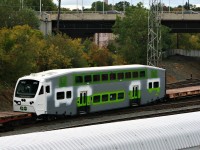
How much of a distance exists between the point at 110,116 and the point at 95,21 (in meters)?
50.2

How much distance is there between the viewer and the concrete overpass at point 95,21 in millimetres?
81625

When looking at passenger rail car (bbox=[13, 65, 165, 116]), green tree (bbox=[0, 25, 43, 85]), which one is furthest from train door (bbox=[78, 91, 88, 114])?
green tree (bbox=[0, 25, 43, 85])

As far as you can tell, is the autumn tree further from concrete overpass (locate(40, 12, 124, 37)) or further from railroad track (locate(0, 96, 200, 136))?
railroad track (locate(0, 96, 200, 136))

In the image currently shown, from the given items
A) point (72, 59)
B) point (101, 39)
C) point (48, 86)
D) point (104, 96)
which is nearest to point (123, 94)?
point (104, 96)

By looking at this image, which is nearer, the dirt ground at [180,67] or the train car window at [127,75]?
the train car window at [127,75]

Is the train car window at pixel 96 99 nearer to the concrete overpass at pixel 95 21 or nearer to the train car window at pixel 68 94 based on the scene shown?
the train car window at pixel 68 94

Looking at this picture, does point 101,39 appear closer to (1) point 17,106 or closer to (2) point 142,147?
(1) point 17,106

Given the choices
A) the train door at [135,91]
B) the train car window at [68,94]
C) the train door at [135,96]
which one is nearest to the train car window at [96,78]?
the train car window at [68,94]

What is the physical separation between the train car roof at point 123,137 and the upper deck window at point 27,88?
506 inches

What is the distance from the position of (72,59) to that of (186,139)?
3546 centimetres

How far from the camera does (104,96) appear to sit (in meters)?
37.6

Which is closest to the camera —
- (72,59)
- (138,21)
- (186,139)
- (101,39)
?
(186,139)

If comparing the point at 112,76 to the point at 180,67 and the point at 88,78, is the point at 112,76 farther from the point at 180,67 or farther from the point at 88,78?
the point at 180,67

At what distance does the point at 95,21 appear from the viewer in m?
86.0
